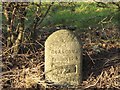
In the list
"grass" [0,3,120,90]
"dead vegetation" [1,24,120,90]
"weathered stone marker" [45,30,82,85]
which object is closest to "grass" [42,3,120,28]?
"grass" [0,3,120,90]

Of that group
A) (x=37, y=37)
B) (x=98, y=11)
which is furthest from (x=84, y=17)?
(x=37, y=37)

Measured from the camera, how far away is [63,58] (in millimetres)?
5559

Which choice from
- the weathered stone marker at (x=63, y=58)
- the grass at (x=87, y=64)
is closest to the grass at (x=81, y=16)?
the grass at (x=87, y=64)

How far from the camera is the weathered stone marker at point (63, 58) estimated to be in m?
5.53

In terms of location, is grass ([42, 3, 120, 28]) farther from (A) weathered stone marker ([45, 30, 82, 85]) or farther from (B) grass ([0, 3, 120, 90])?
(A) weathered stone marker ([45, 30, 82, 85])

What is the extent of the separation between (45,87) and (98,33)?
231 centimetres

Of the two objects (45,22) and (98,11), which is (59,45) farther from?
(98,11)

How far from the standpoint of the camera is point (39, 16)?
20.7 ft

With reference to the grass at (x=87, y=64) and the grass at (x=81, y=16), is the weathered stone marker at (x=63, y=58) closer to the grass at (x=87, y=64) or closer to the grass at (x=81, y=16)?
the grass at (x=87, y=64)

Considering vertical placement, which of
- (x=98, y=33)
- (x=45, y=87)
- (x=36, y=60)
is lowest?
(x=45, y=87)

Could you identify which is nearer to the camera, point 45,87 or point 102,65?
point 45,87

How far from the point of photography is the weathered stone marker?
5531 mm

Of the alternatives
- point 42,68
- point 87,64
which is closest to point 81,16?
point 87,64

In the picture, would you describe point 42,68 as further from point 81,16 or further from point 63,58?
point 81,16
